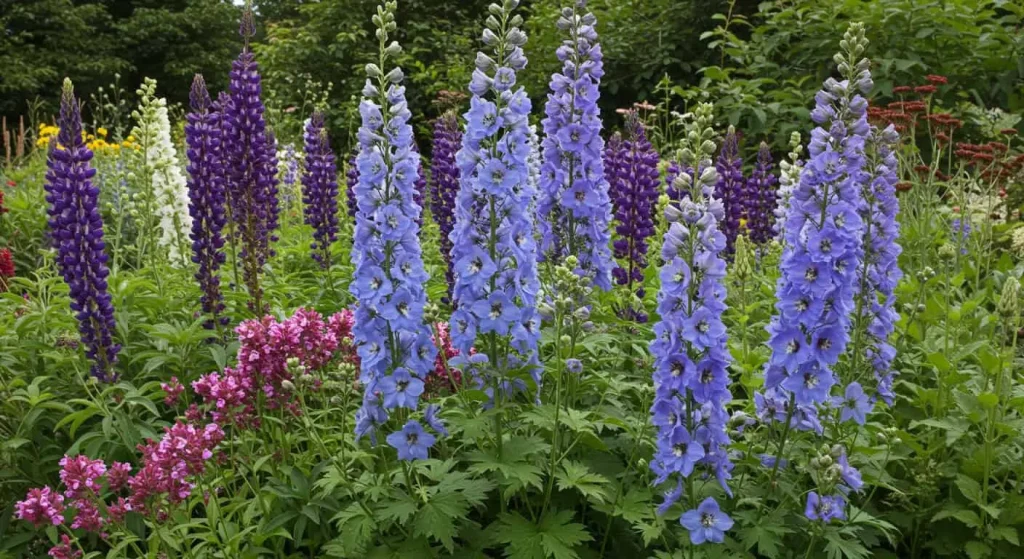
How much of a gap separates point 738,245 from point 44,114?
21205mm

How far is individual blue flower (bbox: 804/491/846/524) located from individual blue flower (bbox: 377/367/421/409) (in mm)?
1307

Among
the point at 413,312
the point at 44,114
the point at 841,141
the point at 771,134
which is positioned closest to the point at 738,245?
the point at 841,141

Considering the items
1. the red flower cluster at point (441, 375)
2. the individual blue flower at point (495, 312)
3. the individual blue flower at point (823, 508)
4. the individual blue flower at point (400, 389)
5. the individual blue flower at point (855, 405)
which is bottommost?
the individual blue flower at point (823, 508)

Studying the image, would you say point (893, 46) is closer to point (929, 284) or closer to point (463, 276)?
point (929, 284)

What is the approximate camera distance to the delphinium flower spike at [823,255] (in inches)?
102

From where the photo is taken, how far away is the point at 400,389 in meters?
2.77

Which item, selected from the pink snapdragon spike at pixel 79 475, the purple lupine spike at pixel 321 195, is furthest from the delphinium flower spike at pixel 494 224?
the purple lupine spike at pixel 321 195

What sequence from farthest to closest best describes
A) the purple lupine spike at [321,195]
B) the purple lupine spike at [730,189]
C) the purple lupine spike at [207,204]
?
the purple lupine spike at [321,195] < the purple lupine spike at [730,189] < the purple lupine spike at [207,204]

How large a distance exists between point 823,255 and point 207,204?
3236 millimetres

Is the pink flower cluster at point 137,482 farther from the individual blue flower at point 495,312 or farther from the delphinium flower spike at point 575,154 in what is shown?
the delphinium flower spike at point 575,154

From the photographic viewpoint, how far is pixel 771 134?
9.10 m

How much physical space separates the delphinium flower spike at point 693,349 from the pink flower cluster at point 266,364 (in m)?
1.15

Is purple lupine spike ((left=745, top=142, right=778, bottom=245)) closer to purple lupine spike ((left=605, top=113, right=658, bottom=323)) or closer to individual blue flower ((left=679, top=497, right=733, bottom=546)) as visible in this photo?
purple lupine spike ((left=605, top=113, right=658, bottom=323))

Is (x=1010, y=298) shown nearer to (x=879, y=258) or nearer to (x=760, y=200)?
(x=879, y=258)
